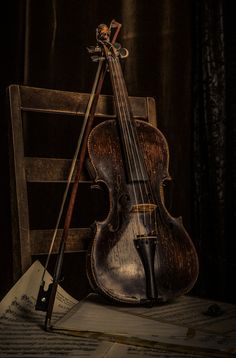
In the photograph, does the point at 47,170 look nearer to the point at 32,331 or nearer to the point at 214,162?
the point at 32,331

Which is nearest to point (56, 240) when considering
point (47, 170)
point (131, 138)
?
point (47, 170)

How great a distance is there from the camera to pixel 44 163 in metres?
1.36

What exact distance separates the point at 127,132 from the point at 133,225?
0.92ft

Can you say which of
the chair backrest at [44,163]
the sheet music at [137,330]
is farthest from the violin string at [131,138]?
the sheet music at [137,330]

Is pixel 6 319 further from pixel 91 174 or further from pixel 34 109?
pixel 34 109

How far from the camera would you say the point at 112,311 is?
3.68 feet

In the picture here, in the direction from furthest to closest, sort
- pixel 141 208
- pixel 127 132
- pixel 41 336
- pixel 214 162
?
1. pixel 214 162
2. pixel 127 132
3. pixel 141 208
4. pixel 41 336

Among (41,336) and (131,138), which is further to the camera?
(131,138)

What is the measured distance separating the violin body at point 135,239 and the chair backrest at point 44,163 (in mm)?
139

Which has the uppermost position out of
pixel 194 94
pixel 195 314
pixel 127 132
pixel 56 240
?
pixel 194 94

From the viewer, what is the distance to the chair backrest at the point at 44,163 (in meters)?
1.30

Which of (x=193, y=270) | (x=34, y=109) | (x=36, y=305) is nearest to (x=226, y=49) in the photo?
(x=34, y=109)

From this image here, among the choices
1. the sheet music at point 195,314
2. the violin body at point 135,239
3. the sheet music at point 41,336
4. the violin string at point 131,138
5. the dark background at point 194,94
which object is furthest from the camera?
the dark background at point 194,94

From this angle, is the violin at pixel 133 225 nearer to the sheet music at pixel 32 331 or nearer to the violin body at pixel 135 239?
the violin body at pixel 135 239
